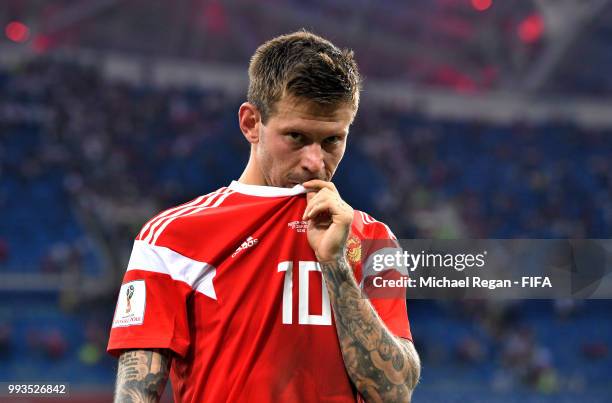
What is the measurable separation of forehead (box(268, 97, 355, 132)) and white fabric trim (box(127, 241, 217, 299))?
31cm

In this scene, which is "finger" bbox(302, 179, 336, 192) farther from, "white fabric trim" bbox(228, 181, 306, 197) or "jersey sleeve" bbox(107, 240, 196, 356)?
"jersey sleeve" bbox(107, 240, 196, 356)

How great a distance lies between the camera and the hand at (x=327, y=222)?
1.42 metres

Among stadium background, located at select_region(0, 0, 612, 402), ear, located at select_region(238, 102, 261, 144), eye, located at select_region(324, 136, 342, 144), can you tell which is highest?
stadium background, located at select_region(0, 0, 612, 402)

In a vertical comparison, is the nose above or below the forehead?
below

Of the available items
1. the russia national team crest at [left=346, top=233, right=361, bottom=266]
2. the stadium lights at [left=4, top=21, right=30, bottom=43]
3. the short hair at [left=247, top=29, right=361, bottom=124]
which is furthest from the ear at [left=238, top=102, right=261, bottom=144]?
the stadium lights at [left=4, top=21, right=30, bottom=43]

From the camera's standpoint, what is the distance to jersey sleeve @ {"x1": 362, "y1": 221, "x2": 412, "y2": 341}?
158 cm

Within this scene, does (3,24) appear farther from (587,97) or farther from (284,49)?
(284,49)

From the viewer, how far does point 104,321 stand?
421 inches

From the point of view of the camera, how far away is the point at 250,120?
5.31 ft

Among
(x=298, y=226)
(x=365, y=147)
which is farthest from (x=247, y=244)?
(x=365, y=147)

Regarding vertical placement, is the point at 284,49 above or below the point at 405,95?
below

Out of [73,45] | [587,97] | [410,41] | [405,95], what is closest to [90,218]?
[73,45]

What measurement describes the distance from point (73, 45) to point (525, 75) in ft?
34.6

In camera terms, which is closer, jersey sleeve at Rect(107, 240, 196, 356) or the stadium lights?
jersey sleeve at Rect(107, 240, 196, 356)
